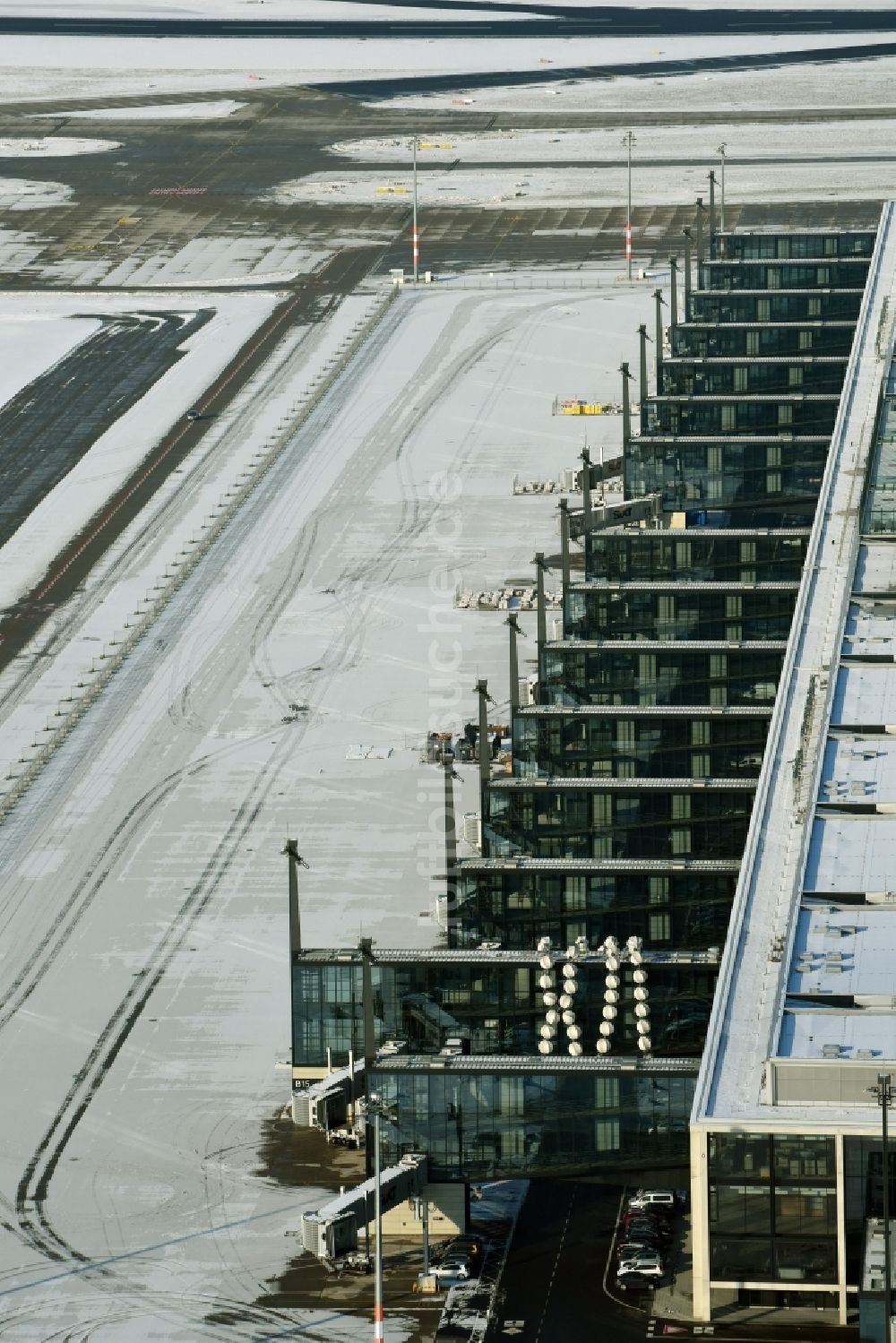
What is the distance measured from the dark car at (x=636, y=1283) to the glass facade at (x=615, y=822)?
29.3 meters

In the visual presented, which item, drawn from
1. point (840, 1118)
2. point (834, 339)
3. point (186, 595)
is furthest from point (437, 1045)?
point (834, 339)

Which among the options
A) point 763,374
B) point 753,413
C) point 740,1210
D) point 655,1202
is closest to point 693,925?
point 655,1202

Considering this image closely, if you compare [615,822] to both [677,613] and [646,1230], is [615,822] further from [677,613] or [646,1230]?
[646,1230]

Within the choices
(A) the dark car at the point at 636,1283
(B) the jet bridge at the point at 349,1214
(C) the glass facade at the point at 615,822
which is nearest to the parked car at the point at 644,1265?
(A) the dark car at the point at 636,1283

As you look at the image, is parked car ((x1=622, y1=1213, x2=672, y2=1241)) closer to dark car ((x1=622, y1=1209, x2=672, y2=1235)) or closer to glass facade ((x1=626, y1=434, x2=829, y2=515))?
dark car ((x1=622, y1=1209, x2=672, y2=1235))

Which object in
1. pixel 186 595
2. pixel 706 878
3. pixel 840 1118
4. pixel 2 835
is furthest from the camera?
pixel 186 595

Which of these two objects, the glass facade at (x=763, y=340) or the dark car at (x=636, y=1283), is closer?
the dark car at (x=636, y=1283)

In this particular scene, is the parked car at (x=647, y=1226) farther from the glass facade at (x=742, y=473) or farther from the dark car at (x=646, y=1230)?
the glass facade at (x=742, y=473)

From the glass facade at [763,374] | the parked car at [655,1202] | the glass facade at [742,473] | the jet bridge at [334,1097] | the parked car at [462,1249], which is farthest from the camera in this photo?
the glass facade at [763,374]

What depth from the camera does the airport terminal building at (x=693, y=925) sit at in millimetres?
86375

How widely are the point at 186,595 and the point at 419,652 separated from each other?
57.6 feet

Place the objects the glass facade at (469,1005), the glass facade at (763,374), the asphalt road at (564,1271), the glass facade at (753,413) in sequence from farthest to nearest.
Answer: the glass facade at (763,374) < the glass facade at (753,413) < the glass facade at (469,1005) < the asphalt road at (564,1271)

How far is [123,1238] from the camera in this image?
94688mm

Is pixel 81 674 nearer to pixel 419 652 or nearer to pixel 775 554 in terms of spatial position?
pixel 419 652
